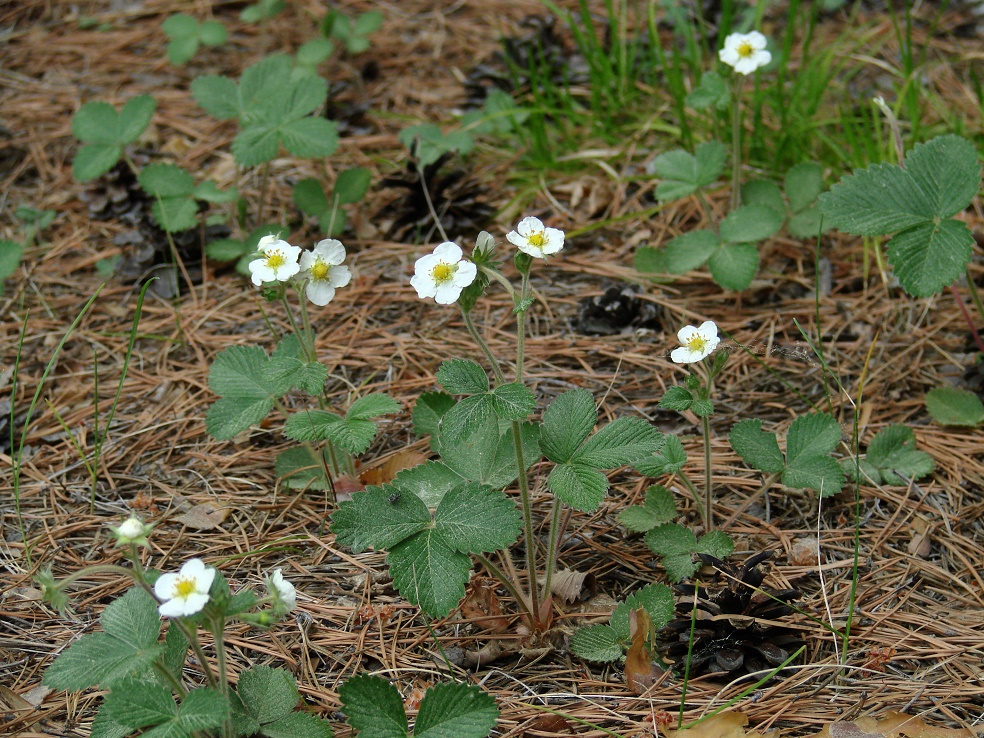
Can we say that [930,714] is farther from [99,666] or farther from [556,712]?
[99,666]

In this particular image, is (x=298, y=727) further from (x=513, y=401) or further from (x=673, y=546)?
(x=673, y=546)

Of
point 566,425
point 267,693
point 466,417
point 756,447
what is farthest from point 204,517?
point 756,447

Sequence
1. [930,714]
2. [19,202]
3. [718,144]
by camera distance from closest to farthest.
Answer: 1. [930,714]
2. [718,144]
3. [19,202]

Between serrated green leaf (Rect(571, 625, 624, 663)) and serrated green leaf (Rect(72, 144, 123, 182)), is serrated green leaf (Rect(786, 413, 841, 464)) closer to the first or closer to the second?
serrated green leaf (Rect(571, 625, 624, 663))

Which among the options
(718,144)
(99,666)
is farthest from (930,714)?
(718,144)

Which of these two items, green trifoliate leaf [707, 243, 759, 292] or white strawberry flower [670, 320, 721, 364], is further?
green trifoliate leaf [707, 243, 759, 292]

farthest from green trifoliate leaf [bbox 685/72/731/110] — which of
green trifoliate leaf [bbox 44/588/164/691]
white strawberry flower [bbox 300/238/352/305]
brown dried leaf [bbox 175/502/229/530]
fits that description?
green trifoliate leaf [bbox 44/588/164/691]
